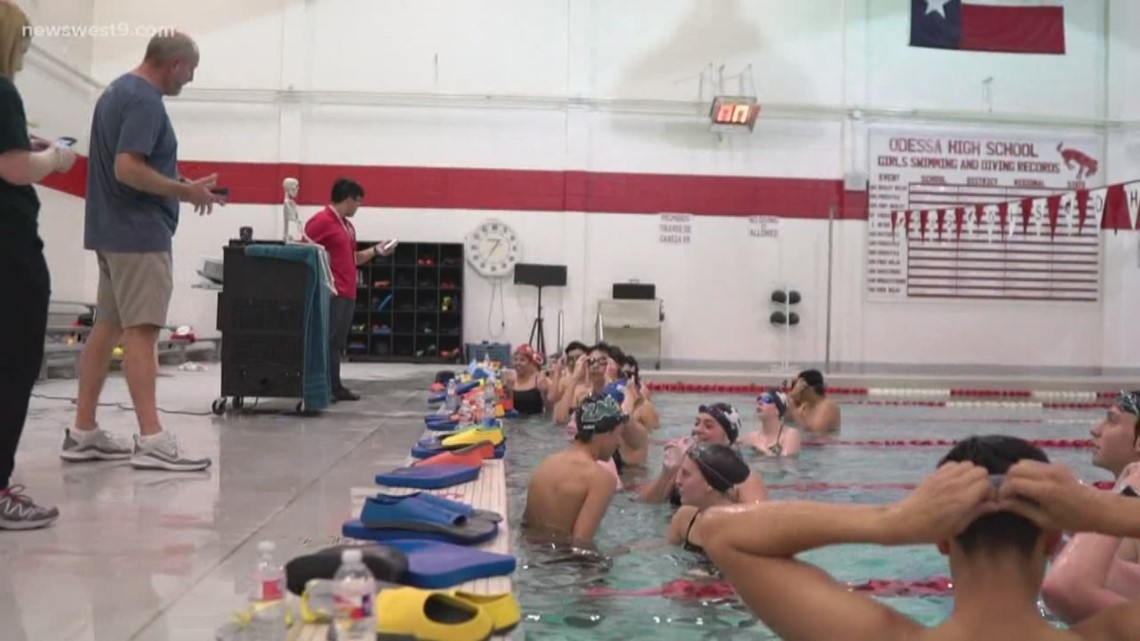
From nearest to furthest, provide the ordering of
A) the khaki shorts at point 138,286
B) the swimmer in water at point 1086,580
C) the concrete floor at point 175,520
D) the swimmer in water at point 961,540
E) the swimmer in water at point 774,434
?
the swimmer in water at point 961,540
the swimmer in water at point 1086,580
the concrete floor at point 175,520
the khaki shorts at point 138,286
the swimmer in water at point 774,434

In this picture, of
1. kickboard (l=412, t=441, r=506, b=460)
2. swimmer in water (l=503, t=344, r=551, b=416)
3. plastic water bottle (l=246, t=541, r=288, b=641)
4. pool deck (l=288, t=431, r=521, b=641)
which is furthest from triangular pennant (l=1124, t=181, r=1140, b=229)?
plastic water bottle (l=246, t=541, r=288, b=641)

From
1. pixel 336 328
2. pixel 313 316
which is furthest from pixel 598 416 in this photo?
pixel 336 328

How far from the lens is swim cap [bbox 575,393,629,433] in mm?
4492

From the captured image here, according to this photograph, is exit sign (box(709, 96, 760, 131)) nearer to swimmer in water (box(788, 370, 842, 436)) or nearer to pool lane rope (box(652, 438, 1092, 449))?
swimmer in water (box(788, 370, 842, 436))

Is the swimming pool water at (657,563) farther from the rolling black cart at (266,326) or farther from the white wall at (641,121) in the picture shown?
the white wall at (641,121)

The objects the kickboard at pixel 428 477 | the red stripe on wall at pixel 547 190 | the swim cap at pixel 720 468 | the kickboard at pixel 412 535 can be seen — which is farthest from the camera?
the red stripe on wall at pixel 547 190

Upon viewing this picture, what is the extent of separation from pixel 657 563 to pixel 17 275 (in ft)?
8.72

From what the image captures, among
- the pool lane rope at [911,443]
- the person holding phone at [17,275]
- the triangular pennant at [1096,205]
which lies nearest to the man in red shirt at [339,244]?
the pool lane rope at [911,443]

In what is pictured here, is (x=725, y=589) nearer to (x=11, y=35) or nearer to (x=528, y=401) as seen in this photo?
(x=11, y=35)

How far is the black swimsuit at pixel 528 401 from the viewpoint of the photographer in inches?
346

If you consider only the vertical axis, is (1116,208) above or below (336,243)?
above

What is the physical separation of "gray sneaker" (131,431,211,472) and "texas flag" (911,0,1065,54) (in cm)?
1251

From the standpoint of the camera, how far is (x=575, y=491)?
4.22 m

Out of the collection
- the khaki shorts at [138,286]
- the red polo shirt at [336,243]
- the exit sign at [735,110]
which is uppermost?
the exit sign at [735,110]
